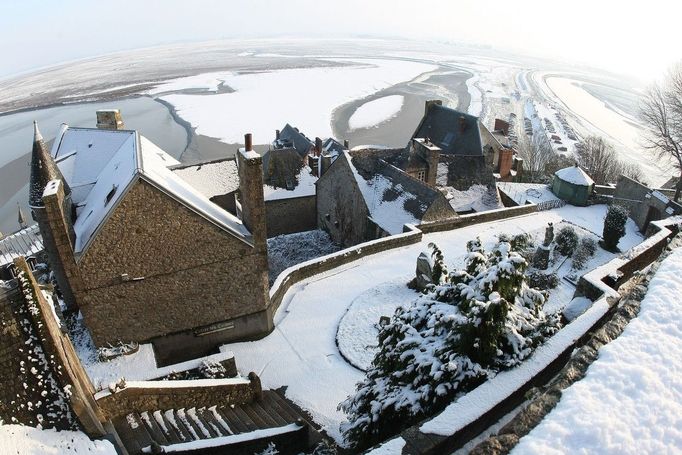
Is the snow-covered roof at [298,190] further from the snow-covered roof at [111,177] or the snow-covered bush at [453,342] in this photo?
the snow-covered bush at [453,342]

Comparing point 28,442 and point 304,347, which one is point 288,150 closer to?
point 304,347

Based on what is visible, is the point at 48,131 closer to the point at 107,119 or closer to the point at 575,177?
the point at 107,119

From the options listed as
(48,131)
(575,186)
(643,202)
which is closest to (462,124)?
(575,186)

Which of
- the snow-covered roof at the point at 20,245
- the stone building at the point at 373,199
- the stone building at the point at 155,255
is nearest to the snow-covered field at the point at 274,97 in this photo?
the snow-covered roof at the point at 20,245

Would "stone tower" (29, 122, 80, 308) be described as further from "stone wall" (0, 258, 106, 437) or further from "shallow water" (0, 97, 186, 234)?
"shallow water" (0, 97, 186, 234)

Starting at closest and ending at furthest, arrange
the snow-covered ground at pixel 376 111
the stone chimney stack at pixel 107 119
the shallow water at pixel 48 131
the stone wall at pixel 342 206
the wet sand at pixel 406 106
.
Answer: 1. the stone chimney stack at pixel 107 119
2. the stone wall at pixel 342 206
3. the shallow water at pixel 48 131
4. the wet sand at pixel 406 106
5. the snow-covered ground at pixel 376 111

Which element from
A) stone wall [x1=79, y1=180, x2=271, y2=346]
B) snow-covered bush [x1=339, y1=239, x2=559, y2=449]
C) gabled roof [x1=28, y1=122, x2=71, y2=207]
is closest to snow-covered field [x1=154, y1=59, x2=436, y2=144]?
gabled roof [x1=28, y1=122, x2=71, y2=207]
